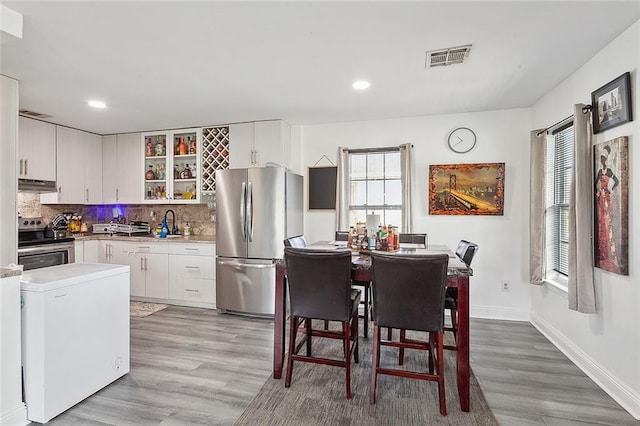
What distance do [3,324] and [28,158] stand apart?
3165mm

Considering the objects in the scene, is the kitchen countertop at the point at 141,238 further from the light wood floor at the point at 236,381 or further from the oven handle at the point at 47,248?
the light wood floor at the point at 236,381

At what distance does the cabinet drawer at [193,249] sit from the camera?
14.2 ft

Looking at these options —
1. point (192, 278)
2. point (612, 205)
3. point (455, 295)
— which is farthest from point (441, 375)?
point (192, 278)

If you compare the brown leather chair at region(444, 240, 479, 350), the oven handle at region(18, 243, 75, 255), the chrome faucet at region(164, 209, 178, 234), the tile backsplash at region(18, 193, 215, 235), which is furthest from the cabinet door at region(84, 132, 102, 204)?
the brown leather chair at region(444, 240, 479, 350)

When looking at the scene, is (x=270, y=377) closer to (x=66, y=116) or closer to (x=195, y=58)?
(x=195, y=58)

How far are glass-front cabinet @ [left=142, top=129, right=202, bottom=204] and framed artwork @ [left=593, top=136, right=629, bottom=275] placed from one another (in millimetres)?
4434

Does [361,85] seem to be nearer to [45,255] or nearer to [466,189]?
[466,189]

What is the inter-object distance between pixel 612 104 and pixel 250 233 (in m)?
3.53

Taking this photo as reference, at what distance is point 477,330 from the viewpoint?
3.62m

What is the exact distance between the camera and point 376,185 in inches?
175

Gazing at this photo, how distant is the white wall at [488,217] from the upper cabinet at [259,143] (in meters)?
1.21

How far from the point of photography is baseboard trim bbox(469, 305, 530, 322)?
394 centimetres

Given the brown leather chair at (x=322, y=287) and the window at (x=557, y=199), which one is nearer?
the brown leather chair at (x=322, y=287)

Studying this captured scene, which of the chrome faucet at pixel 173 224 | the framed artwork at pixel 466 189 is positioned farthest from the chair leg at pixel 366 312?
the chrome faucet at pixel 173 224
